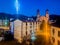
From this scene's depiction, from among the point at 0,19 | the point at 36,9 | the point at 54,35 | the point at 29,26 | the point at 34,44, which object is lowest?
the point at 34,44

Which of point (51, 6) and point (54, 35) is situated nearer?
point (54, 35)

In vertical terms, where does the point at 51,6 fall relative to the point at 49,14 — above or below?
above

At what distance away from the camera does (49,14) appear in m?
1.40

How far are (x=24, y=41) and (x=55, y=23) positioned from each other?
19.4 inches

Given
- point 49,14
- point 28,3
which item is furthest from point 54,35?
point 28,3

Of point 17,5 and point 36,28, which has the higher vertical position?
point 17,5

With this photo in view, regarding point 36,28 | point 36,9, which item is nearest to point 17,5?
point 36,9

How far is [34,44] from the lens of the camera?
1425mm

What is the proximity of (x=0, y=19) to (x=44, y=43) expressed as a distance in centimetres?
70

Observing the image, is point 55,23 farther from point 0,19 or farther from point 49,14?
point 0,19

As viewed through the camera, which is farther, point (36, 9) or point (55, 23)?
point (36, 9)

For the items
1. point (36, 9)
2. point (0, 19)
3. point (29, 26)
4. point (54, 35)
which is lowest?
point (54, 35)

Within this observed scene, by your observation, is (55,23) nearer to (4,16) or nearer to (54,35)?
(54,35)

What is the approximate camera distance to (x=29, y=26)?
1.38 m
